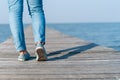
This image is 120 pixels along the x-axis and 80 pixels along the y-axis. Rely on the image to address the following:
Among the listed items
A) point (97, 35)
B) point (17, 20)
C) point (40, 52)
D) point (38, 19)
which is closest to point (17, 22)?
point (17, 20)

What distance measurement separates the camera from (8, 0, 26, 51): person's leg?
4973mm

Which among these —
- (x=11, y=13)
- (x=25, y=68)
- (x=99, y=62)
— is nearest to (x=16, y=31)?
(x=11, y=13)

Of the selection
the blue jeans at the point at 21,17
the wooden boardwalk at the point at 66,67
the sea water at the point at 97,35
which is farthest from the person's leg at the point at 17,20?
the sea water at the point at 97,35

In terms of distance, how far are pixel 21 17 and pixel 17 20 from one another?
6 cm

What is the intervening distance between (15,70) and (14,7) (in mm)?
862

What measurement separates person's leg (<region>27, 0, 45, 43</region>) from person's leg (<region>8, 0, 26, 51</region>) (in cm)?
12

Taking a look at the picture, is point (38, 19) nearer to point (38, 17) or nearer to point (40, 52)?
point (38, 17)

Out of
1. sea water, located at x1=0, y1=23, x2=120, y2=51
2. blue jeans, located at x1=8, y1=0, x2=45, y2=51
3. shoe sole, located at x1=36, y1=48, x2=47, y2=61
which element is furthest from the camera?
sea water, located at x1=0, y1=23, x2=120, y2=51

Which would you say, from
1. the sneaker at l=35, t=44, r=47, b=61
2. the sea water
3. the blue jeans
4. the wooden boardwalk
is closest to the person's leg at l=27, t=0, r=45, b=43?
the blue jeans

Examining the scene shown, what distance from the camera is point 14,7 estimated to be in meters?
4.98

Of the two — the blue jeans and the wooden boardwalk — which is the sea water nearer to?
the wooden boardwalk

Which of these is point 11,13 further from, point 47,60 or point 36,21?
point 47,60

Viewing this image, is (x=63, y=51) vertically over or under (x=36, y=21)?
under

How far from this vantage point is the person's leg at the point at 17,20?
497 cm
